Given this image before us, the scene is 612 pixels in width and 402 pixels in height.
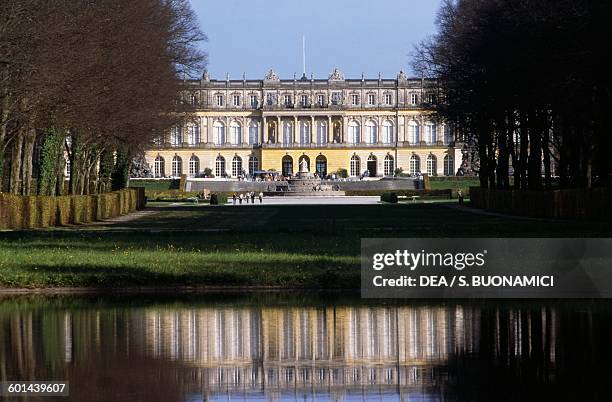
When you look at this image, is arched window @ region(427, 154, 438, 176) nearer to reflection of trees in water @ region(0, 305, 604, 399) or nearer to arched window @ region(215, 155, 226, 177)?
arched window @ region(215, 155, 226, 177)

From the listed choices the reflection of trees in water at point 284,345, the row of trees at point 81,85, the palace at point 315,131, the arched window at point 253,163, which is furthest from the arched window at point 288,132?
the reflection of trees in water at point 284,345

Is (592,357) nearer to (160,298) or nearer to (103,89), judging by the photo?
(160,298)

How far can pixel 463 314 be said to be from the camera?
1473 cm

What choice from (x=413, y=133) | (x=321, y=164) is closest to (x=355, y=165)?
(x=321, y=164)

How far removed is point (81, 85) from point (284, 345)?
27.2m

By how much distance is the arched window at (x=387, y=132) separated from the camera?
140875mm

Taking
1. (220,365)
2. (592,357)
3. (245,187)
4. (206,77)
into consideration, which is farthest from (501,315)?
(206,77)

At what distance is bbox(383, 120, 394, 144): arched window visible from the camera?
462 feet

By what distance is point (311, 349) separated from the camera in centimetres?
1220

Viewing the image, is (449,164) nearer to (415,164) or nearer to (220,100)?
(415,164)

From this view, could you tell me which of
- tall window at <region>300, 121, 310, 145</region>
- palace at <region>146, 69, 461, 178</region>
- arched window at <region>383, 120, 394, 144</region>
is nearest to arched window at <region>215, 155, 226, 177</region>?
palace at <region>146, 69, 461, 178</region>

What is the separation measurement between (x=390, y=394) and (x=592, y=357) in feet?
7.56

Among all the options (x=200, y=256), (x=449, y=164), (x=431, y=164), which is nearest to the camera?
(x=200, y=256)

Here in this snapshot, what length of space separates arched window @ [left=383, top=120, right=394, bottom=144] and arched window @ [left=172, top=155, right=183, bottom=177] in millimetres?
20132
